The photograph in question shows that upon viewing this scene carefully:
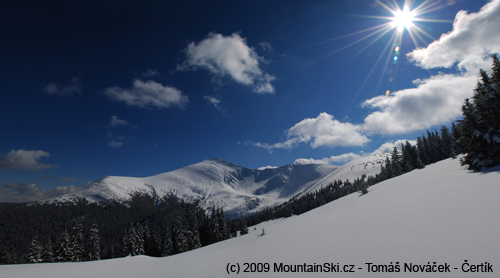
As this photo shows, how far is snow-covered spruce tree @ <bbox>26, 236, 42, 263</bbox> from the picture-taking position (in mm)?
39759

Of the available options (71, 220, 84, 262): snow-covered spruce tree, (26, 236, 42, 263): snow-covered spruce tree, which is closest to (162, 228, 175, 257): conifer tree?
(71, 220, 84, 262): snow-covered spruce tree

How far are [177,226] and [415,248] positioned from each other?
49895 millimetres

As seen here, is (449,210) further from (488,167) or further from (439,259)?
(488,167)

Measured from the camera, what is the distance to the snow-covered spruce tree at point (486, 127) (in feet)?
64.7

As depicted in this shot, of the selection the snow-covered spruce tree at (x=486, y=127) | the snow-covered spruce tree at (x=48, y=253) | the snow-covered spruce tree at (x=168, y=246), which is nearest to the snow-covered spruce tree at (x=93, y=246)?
the snow-covered spruce tree at (x=48, y=253)

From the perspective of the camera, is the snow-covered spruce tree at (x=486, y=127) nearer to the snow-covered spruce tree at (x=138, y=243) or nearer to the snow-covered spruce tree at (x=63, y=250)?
the snow-covered spruce tree at (x=138, y=243)

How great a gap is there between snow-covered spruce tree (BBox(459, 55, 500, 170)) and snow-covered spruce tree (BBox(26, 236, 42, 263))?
74869mm

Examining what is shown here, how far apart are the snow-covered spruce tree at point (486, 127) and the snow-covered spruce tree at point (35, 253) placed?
74.9 m

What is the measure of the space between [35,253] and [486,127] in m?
78.7

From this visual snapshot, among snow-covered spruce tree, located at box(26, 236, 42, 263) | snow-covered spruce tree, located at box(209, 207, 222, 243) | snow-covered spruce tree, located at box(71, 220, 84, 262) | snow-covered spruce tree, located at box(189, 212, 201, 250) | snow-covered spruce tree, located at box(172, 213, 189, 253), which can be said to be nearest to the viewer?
snow-covered spruce tree, located at box(71, 220, 84, 262)

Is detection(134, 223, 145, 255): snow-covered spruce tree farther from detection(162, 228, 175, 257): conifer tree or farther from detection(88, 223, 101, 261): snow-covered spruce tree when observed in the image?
detection(88, 223, 101, 261): snow-covered spruce tree

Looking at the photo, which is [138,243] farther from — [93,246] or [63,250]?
[63,250]

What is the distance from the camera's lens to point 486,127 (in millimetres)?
21141

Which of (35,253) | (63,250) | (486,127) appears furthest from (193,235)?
(486,127)
